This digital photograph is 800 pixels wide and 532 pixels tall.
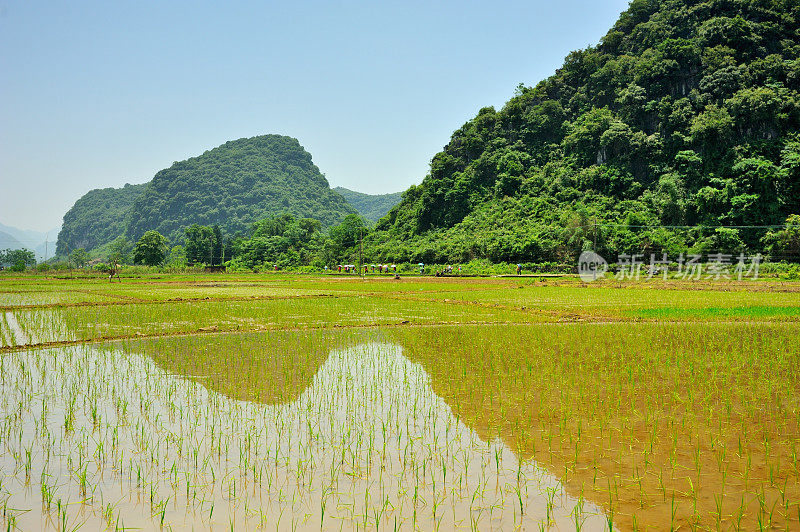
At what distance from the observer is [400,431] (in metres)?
5.46

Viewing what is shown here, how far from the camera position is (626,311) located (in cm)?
1672

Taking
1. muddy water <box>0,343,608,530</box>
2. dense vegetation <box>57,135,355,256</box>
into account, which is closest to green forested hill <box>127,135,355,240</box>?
dense vegetation <box>57,135,355,256</box>

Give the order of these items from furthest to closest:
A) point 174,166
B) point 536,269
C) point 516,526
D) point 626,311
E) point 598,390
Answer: point 174,166
point 536,269
point 626,311
point 598,390
point 516,526

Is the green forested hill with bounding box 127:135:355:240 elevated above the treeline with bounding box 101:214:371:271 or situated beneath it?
elevated above

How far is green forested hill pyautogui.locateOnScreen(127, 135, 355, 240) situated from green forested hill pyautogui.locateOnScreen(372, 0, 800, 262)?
84544mm

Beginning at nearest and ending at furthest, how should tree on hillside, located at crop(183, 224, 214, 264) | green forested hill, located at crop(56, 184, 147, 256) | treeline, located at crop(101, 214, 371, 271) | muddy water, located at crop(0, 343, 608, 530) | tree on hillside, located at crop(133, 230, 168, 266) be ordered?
muddy water, located at crop(0, 343, 608, 530) → treeline, located at crop(101, 214, 371, 271) → tree on hillside, located at crop(133, 230, 168, 266) → tree on hillside, located at crop(183, 224, 214, 264) → green forested hill, located at crop(56, 184, 147, 256)

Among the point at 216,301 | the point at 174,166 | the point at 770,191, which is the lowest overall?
the point at 216,301

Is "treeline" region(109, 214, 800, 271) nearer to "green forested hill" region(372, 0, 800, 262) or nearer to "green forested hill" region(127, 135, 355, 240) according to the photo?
"green forested hill" region(372, 0, 800, 262)

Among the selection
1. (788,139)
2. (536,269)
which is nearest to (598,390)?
(536,269)

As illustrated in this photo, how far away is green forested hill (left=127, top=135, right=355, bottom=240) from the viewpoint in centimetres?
15350

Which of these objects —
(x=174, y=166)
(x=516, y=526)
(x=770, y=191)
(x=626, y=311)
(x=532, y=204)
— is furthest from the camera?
(x=174, y=166)

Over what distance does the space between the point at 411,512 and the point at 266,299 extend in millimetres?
20569

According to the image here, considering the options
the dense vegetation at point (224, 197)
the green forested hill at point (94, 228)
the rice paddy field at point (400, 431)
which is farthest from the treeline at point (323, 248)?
the green forested hill at point (94, 228)

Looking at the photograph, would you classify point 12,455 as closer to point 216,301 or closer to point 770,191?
point 216,301
